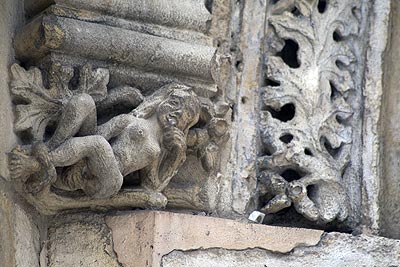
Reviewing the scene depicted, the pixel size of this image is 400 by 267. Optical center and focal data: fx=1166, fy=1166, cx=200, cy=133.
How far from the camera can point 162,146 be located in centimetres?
247

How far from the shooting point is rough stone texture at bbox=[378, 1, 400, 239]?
2729mm

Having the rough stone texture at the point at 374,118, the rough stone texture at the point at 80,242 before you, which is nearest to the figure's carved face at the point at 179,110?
the rough stone texture at the point at 80,242

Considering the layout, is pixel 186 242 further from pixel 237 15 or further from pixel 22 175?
pixel 237 15

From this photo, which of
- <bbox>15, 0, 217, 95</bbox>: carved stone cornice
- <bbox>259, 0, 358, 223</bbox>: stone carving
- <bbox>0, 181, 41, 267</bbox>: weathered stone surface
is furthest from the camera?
<bbox>259, 0, 358, 223</bbox>: stone carving

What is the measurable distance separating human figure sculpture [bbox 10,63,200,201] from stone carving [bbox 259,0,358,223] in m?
0.27

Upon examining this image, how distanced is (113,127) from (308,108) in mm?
531

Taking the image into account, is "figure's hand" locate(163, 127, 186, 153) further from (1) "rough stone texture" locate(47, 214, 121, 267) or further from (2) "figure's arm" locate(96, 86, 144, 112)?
(1) "rough stone texture" locate(47, 214, 121, 267)

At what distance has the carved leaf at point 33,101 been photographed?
2.39 metres

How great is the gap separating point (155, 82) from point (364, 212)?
594 millimetres

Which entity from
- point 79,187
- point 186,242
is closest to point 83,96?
point 79,187

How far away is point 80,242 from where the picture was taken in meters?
2.47

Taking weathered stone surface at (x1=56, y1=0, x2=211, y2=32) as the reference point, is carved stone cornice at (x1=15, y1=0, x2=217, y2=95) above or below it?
below

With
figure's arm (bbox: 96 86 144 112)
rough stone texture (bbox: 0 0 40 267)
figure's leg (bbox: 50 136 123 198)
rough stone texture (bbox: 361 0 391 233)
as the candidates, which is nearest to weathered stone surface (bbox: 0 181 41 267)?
rough stone texture (bbox: 0 0 40 267)

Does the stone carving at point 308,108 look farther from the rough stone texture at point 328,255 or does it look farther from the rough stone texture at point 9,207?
the rough stone texture at point 9,207
